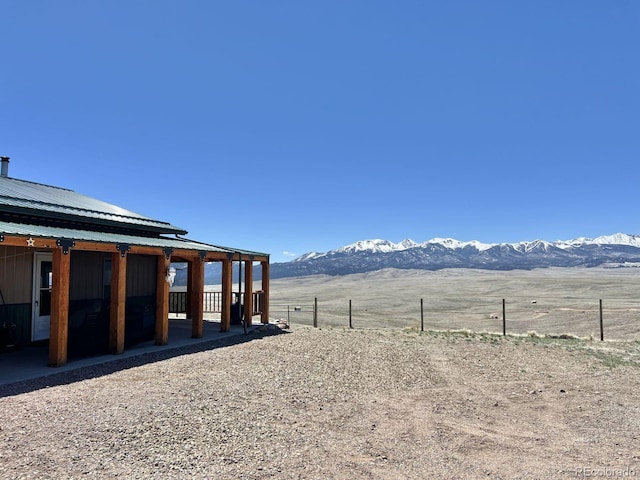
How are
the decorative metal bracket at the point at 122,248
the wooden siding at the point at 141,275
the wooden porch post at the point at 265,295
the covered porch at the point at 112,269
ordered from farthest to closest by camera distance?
the wooden porch post at the point at 265,295, the wooden siding at the point at 141,275, the decorative metal bracket at the point at 122,248, the covered porch at the point at 112,269

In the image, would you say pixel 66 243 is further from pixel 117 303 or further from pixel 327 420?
pixel 327 420

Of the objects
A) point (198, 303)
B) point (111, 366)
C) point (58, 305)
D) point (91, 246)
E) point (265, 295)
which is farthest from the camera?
point (265, 295)

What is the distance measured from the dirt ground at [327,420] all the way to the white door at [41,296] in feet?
12.0

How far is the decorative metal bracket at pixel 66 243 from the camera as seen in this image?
7.73m

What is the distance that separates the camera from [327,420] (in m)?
5.25

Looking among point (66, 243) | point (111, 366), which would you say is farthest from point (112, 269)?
point (111, 366)

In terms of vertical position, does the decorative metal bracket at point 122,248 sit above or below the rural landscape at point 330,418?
above

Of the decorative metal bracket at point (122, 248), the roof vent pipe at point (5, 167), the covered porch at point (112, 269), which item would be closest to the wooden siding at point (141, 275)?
the covered porch at point (112, 269)

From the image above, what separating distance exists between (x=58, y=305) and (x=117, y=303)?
1.43 metres

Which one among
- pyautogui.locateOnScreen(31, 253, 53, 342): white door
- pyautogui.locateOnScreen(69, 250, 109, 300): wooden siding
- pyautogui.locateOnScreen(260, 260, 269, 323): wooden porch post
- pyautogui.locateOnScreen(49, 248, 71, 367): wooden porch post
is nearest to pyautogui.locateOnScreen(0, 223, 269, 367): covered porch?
pyautogui.locateOnScreen(49, 248, 71, 367): wooden porch post

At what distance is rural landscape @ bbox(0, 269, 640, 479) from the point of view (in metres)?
3.95

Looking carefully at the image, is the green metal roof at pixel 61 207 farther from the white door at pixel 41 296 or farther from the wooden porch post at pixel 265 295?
the wooden porch post at pixel 265 295

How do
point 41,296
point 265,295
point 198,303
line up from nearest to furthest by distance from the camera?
1. point 41,296
2. point 198,303
3. point 265,295

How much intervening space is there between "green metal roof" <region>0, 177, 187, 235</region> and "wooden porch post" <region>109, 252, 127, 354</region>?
7.72ft
